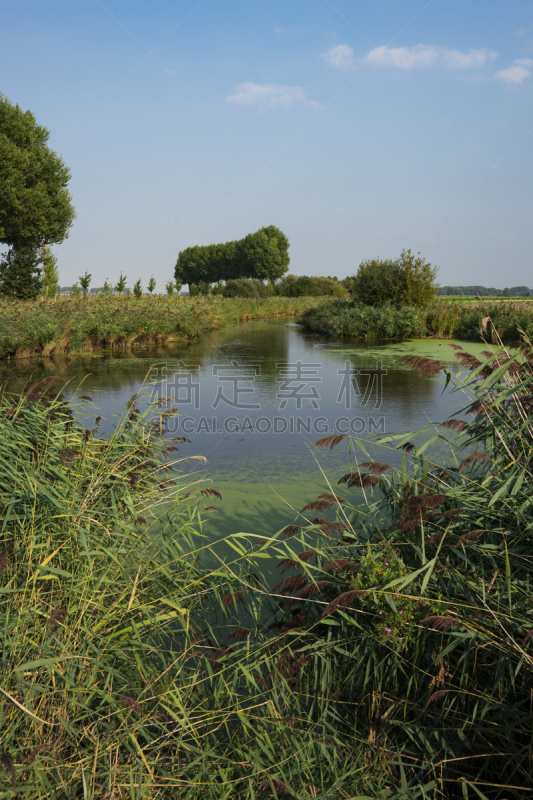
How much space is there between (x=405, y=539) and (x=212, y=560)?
4.01ft

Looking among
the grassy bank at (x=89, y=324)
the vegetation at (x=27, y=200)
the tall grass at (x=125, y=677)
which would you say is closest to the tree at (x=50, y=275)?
the vegetation at (x=27, y=200)

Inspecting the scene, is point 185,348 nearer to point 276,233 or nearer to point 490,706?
point 490,706

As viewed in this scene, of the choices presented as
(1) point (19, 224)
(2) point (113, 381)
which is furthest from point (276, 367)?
(1) point (19, 224)

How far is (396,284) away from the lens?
18469mm

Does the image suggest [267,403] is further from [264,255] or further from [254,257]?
[254,257]

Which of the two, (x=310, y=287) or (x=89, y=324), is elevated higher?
(x=310, y=287)

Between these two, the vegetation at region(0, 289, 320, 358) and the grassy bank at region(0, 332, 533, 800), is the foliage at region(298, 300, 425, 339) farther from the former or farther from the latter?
the grassy bank at region(0, 332, 533, 800)

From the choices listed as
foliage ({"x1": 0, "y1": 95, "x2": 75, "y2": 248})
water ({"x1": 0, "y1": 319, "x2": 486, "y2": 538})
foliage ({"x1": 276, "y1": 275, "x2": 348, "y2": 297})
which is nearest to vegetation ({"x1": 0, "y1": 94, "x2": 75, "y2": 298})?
foliage ({"x1": 0, "y1": 95, "x2": 75, "y2": 248})

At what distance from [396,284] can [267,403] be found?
12.0 metres

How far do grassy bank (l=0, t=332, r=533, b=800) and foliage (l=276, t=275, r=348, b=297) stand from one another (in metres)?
44.5

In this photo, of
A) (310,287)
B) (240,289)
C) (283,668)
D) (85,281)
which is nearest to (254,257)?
(310,287)

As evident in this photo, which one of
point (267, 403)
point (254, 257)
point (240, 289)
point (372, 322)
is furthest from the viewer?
point (254, 257)

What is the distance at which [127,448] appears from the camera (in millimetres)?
3219

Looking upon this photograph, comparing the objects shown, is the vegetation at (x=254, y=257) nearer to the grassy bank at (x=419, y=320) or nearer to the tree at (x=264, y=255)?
the tree at (x=264, y=255)
